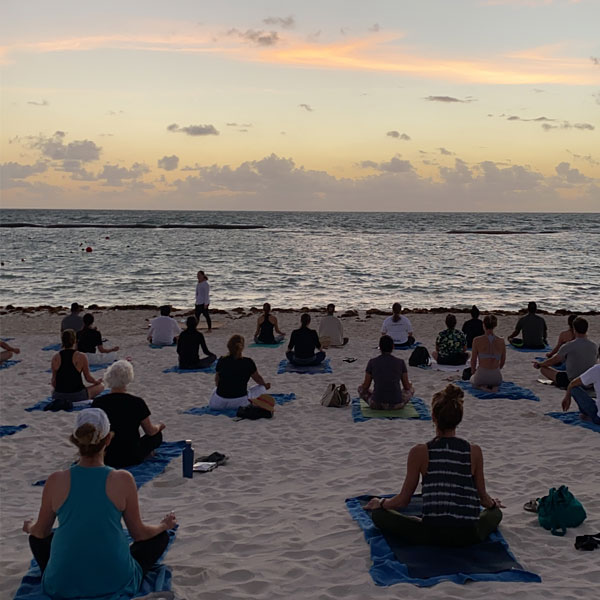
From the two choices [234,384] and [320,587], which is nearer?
[320,587]

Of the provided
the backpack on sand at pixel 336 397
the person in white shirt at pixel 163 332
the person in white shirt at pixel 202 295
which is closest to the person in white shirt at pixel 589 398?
the backpack on sand at pixel 336 397

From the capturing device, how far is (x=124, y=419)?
7.56 meters

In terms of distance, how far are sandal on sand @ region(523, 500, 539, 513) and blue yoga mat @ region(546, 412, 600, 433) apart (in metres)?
3.43

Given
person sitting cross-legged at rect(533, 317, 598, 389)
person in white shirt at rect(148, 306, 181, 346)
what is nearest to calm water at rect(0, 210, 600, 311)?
person in white shirt at rect(148, 306, 181, 346)

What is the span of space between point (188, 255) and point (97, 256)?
30.5ft

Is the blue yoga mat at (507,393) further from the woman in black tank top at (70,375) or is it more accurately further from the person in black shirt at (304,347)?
the woman in black tank top at (70,375)

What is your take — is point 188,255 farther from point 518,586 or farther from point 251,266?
point 518,586

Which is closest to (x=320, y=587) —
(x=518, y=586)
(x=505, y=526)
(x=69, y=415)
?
(x=518, y=586)

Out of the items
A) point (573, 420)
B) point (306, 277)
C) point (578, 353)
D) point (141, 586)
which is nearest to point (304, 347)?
point (578, 353)

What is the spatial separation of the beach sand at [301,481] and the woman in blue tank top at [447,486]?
1.53 ft

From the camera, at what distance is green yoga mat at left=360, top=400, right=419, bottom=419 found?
408 inches

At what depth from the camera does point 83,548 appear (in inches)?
180

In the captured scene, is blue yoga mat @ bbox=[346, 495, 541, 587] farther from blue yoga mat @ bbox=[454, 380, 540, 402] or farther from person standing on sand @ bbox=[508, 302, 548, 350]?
person standing on sand @ bbox=[508, 302, 548, 350]

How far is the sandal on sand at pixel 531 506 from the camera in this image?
6.45 meters
